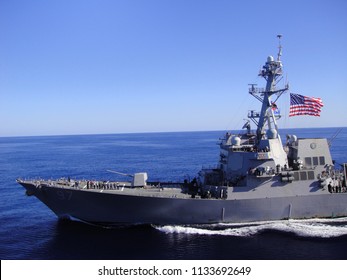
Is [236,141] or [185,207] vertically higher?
[236,141]

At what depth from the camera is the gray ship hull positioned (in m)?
21.2

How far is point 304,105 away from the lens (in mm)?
22516

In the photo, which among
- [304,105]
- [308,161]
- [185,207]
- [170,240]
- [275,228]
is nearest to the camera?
[170,240]

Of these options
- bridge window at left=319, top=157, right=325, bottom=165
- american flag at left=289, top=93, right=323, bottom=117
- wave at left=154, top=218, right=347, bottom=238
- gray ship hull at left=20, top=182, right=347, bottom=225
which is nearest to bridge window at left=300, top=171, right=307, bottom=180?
gray ship hull at left=20, top=182, right=347, bottom=225

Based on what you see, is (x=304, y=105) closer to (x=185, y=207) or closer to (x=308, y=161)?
(x=308, y=161)

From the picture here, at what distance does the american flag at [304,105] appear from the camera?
22.4m

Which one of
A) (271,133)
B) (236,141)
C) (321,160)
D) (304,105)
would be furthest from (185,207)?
(304,105)

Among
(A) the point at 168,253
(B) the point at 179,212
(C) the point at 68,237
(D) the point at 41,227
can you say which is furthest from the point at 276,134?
(D) the point at 41,227

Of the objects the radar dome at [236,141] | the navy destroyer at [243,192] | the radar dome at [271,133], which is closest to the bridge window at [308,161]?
the navy destroyer at [243,192]

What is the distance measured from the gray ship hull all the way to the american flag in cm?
563

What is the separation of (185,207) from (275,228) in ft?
19.9

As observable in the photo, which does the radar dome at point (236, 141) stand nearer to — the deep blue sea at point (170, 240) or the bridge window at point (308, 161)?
the bridge window at point (308, 161)

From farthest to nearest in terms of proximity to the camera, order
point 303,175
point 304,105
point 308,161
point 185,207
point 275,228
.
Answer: point 308,161 < point 304,105 < point 303,175 < point 185,207 < point 275,228
